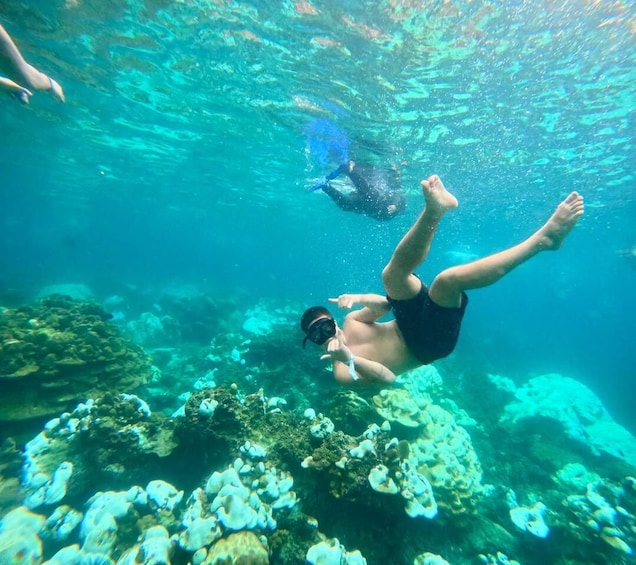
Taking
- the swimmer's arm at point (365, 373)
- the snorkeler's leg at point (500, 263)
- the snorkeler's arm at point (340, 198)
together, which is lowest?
the swimmer's arm at point (365, 373)

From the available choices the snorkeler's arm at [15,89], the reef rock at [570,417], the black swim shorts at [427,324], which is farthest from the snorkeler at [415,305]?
the reef rock at [570,417]

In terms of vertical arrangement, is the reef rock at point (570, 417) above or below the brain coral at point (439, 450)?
below

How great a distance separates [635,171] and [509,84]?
1122cm

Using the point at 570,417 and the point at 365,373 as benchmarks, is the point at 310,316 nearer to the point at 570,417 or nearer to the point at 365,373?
the point at 365,373

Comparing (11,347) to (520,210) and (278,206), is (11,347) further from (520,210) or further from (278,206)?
(278,206)

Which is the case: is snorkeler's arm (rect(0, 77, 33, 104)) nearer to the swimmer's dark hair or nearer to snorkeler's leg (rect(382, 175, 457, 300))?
the swimmer's dark hair

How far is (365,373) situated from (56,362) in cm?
640

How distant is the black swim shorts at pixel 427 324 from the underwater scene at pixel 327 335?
4cm

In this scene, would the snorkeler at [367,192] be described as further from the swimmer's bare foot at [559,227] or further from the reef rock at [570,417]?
the swimmer's bare foot at [559,227]

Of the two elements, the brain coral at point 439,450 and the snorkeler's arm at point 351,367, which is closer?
the snorkeler's arm at point 351,367

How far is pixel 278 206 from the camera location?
136 ft

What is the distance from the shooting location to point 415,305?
4273mm

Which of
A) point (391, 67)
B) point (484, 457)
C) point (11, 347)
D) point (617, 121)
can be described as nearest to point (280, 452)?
point (11, 347)

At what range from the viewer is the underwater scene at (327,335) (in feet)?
13.2
